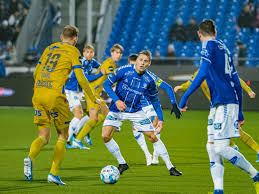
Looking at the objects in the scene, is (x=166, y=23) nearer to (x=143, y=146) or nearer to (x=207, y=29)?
(x=143, y=146)

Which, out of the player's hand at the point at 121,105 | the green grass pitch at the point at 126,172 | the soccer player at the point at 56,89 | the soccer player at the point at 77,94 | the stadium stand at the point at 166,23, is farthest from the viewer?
the stadium stand at the point at 166,23

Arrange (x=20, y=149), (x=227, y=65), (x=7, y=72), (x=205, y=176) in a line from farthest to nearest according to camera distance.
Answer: (x=7, y=72)
(x=20, y=149)
(x=205, y=176)
(x=227, y=65)

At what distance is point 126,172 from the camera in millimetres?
7992

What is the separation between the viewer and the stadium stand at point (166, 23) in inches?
883

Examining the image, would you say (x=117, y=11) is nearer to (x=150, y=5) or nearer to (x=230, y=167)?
(x=150, y=5)

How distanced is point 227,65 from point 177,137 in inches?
276

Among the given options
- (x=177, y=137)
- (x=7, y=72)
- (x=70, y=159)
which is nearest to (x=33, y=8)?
(x=7, y=72)

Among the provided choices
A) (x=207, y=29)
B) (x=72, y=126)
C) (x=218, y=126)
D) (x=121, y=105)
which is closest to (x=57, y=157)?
(x=121, y=105)

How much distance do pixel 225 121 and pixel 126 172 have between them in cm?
260

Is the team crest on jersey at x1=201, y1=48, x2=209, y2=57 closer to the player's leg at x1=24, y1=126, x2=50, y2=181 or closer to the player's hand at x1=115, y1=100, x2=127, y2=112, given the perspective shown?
the player's hand at x1=115, y1=100, x2=127, y2=112

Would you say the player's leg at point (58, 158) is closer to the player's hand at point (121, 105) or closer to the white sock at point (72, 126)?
the player's hand at point (121, 105)

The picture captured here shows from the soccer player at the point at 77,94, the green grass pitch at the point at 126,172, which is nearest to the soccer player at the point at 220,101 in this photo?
the green grass pitch at the point at 126,172

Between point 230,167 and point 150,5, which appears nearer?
point 230,167

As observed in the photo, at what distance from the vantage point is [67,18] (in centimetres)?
2386
